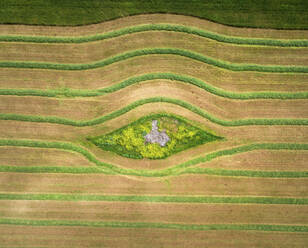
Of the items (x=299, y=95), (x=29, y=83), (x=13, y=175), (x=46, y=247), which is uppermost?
A: (x=29, y=83)

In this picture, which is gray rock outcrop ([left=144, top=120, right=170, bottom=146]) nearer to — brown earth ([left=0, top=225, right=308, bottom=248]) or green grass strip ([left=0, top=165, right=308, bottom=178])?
green grass strip ([left=0, top=165, right=308, bottom=178])

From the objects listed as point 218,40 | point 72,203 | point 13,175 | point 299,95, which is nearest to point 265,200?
point 299,95

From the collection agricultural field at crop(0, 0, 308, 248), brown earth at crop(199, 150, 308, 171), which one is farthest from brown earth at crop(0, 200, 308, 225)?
brown earth at crop(199, 150, 308, 171)

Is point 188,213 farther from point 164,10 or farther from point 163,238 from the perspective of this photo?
point 164,10

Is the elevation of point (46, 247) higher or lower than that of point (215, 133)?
lower

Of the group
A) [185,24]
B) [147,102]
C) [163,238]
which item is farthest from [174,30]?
[163,238]

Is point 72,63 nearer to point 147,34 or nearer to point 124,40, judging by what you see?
point 124,40
